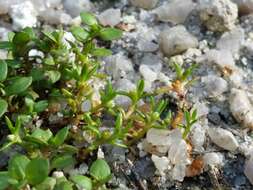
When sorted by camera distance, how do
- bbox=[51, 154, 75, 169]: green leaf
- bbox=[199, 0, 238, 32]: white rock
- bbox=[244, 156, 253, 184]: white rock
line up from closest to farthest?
bbox=[51, 154, 75, 169]: green leaf
bbox=[244, 156, 253, 184]: white rock
bbox=[199, 0, 238, 32]: white rock

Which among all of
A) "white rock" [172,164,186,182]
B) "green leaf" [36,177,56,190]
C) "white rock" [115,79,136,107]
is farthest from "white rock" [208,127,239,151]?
"green leaf" [36,177,56,190]

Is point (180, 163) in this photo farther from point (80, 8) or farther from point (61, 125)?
point (80, 8)

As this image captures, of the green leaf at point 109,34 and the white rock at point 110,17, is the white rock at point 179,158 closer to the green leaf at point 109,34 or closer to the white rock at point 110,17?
the green leaf at point 109,34

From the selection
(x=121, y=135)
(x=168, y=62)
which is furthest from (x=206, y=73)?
(x=121, y=135)

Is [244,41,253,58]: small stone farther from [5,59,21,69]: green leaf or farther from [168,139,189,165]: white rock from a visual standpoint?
[5,59,21,69]: green leaf

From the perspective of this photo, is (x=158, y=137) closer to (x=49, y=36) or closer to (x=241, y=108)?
(x=241, y=108)
